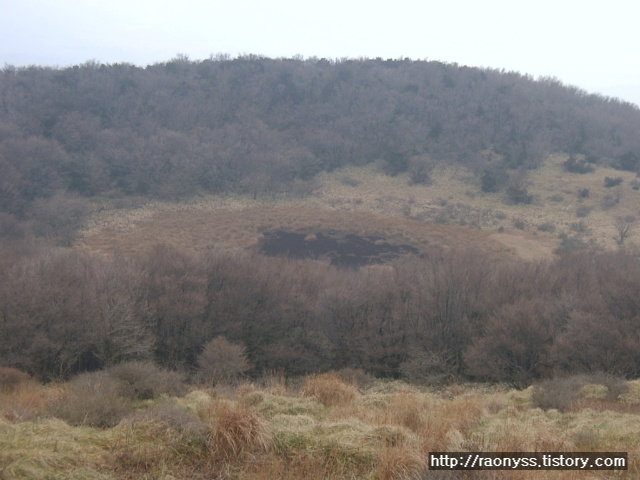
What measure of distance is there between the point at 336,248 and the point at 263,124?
80.9 feet

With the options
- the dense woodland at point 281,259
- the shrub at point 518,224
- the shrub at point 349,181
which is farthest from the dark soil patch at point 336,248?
the shrub at point 349,181

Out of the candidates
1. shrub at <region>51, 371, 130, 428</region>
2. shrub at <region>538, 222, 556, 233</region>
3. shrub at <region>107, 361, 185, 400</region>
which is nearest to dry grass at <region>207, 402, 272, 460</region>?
shrub at <region>51, 371, 130, 428</region>

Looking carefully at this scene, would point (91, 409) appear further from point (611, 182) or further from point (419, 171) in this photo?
point (611, 182)

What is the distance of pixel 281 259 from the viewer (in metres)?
21.0

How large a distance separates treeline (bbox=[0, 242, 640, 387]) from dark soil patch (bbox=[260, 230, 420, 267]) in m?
8.56

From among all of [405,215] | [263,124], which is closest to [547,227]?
[405,215]

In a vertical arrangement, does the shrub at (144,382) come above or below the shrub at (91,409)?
below

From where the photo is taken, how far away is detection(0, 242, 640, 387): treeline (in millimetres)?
12586

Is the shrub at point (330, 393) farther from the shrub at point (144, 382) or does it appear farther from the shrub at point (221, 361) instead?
the shrub at point (221, 361)

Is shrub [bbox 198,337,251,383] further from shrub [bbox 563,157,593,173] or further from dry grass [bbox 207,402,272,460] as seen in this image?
shrub [bbox 563,157,593,173]

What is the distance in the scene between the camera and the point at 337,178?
146 feet

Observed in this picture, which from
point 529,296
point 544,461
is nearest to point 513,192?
point 529,296

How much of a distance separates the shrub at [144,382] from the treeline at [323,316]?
16.5 ft

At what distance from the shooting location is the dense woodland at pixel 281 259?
13297 millimetres
